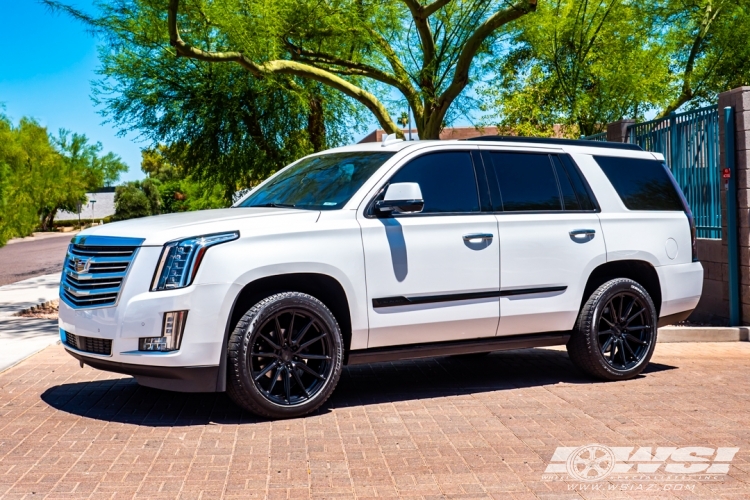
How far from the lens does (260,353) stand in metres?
6.64

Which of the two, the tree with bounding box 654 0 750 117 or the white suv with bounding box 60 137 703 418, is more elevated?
the tree with bounding box 654 0 750 117

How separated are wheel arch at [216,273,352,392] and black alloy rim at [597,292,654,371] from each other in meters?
2.46

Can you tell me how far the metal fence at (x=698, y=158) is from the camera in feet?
38.2

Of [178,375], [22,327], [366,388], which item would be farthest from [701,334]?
[22,327]

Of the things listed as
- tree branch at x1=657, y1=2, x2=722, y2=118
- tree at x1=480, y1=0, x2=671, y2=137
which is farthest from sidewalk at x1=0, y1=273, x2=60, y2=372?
tree branch at x1=657, y1=2, x2=722, y2=118

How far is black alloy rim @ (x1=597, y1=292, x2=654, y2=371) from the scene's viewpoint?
8289 millimetres

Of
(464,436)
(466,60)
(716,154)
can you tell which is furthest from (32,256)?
(464,436)

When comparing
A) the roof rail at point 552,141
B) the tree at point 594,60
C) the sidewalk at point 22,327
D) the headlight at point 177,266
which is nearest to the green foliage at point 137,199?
the tree at point 594,60

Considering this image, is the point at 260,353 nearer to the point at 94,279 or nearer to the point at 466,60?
the point at 94,279

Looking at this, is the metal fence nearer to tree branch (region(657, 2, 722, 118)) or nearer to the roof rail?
the roof rail

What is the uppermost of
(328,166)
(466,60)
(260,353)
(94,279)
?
(466,60)

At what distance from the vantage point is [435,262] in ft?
23.9

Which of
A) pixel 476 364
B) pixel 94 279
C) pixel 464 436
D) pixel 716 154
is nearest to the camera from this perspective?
pixel 464 436

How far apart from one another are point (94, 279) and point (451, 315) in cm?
268
